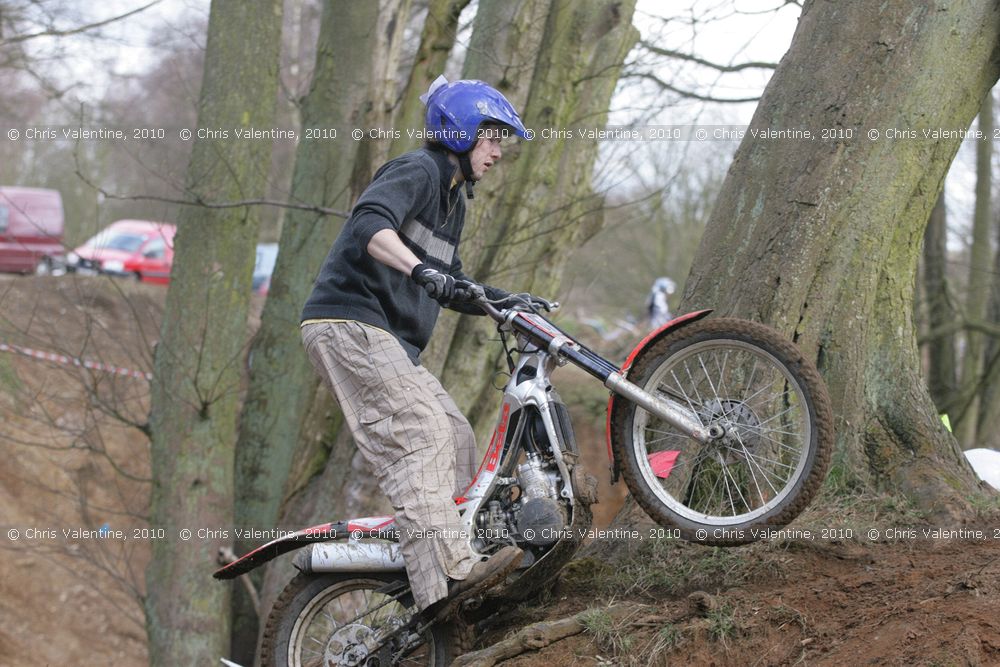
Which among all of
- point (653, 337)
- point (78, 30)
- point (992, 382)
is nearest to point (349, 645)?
point (653, 337)

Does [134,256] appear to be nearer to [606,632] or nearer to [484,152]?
[484,152]

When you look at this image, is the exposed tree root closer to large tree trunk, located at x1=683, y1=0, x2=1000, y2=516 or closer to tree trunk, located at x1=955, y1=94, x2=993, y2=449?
large tree trunk, located at x1=683, y1=0, x2=1000, y2=516

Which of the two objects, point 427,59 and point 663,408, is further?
point 427,59

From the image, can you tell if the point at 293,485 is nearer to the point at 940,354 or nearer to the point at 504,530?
the point at 504,530

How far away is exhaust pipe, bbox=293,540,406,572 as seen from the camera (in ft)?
13.3

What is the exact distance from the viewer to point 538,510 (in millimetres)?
3904

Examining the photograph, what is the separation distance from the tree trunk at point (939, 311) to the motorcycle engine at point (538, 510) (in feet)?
41.7

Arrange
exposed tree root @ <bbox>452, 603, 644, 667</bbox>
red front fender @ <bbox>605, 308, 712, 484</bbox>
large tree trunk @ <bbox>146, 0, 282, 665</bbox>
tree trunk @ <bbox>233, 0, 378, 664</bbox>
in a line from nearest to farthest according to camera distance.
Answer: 1. exposed tree root @ <bbox>452, 603, 644, 667</bbox>
2. red front fender @ <bbox>605, 308, 712, 484</bbox>
3. large tree trunk @ <bbox>146, 0, 282, 665</bbox>
4. tree trunk @ <bbox>233, 0, 378, 664</bbox>

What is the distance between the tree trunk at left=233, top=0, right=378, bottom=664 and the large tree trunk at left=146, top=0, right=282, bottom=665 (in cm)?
126

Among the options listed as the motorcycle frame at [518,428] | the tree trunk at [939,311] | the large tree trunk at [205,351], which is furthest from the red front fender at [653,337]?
the tree trunk at [939,311]

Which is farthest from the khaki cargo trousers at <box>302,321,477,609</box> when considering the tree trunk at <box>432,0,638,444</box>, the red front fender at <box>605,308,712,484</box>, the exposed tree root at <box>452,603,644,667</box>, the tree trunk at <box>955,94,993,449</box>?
the tree trunk at <box>955,94,993,449</box>

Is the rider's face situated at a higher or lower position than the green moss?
higher

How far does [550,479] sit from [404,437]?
1.97ft

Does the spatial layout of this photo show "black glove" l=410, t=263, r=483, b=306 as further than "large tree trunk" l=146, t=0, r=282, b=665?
No
